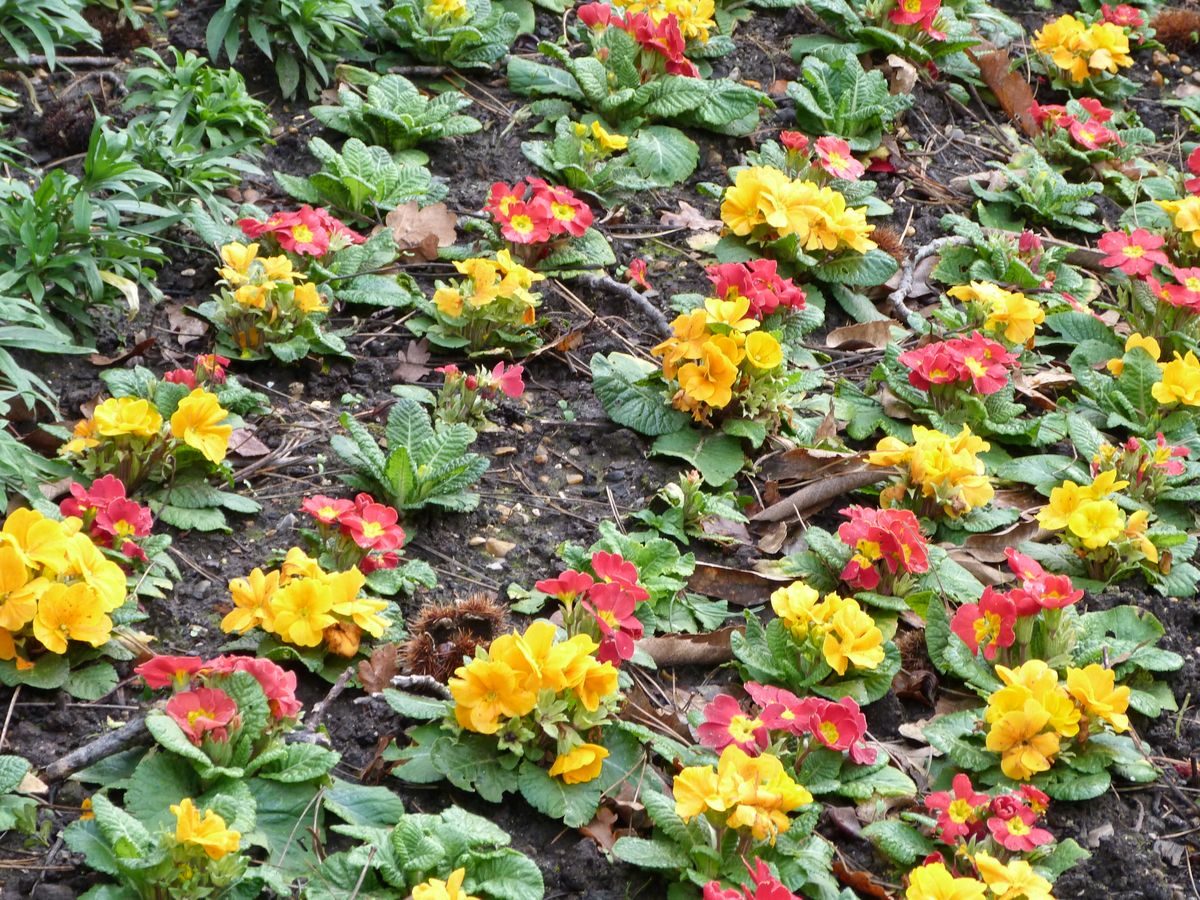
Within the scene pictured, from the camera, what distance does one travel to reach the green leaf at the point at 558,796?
106 inches

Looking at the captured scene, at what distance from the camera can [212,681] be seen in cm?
264

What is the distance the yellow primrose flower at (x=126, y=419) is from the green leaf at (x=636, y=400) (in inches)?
49.8

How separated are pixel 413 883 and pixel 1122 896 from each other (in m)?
1.43

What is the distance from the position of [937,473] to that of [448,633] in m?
1.37

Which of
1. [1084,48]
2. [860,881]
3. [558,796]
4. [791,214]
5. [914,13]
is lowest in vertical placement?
[860,881]

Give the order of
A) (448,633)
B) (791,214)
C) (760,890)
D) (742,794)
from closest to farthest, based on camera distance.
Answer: (760,890) → (742,794) → (448,633) → (791,214)

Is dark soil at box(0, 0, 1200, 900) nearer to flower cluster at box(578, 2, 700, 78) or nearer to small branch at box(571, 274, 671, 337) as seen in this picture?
small branch at box(571, 274, 671, 337)

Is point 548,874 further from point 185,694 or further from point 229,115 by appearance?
point 229,115

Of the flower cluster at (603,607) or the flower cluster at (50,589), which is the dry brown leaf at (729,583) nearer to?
the flower cluster at (603,607)

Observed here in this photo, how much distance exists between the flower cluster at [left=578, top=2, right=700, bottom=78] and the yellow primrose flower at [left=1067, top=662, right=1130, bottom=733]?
2.95 m

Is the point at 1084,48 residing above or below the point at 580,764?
above

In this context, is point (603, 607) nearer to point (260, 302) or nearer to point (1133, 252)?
point (260, 302)

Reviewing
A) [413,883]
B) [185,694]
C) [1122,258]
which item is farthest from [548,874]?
[1122,258]

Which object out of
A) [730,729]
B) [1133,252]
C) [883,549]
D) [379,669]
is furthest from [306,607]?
[1133,252]
